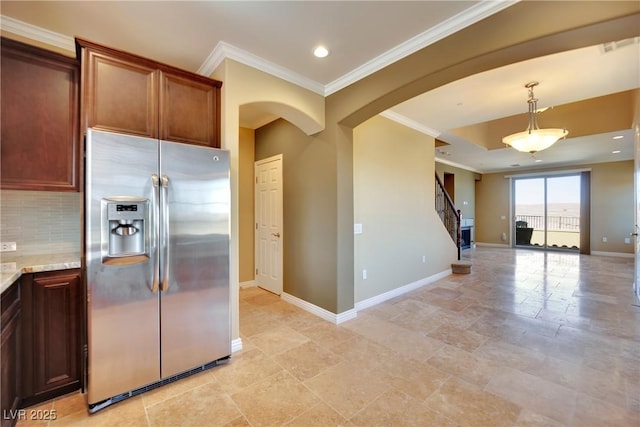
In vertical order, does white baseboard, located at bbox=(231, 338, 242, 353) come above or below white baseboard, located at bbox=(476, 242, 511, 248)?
below

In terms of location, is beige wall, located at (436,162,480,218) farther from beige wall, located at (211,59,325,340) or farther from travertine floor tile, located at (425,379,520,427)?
travertine floor tile, located at (425,379,520,427)

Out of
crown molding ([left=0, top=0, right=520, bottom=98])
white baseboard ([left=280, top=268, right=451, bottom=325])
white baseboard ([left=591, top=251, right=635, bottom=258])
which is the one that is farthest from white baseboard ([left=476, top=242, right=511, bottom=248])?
crown molding ([left=0, top=0, right=520, bottom=98])

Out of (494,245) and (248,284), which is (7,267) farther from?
(494,245)

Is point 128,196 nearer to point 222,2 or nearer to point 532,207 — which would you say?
point 222,2

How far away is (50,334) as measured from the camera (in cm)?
188

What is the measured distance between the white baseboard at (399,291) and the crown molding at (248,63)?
A: 2901 mm

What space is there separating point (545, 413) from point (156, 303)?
2.80 m

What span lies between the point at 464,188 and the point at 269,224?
7.56 meters

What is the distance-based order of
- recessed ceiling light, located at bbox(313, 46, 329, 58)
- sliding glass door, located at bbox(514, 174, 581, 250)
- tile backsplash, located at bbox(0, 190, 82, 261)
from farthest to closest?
sliding glass door, located at bbox(514, 174, 581, 250) < recessed ceiling light, located at bbox(313, 46, 329, 58) < tile backsplash, located at bbox(0, 190, 82, 261)

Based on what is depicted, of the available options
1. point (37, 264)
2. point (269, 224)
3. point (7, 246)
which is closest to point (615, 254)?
point (269, 224)

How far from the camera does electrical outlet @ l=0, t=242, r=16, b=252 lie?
2.07 meters

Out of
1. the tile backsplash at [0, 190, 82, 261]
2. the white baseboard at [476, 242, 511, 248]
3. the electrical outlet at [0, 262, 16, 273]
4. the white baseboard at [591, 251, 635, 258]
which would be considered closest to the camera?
the electrical outlet at [0, 262, 16, 273]

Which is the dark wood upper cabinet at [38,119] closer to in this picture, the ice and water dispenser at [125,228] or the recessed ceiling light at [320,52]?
the ice and water dispenser at [125,228]

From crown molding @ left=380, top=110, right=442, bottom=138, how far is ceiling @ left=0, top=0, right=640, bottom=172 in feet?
1.33
